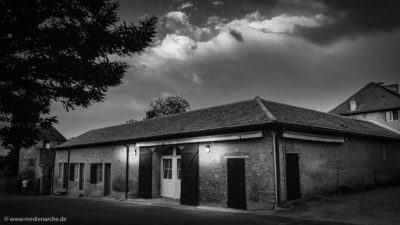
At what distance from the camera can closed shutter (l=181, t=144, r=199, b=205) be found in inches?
563

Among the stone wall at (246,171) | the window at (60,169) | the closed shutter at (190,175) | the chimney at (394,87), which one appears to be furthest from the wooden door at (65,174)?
the chimney at (394,87)

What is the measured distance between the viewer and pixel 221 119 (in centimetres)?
1507

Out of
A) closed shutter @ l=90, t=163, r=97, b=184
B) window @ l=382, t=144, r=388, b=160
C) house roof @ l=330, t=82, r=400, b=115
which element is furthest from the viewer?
house roof @ l=330, t=82, r=400, b=115

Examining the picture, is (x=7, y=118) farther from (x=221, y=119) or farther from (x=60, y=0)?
(x=221, y=119)

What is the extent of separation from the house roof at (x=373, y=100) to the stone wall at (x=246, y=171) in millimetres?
24934

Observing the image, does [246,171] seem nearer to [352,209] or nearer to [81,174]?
[352,209]

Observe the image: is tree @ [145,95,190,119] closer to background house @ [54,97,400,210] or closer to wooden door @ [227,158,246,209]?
background house @ [54,97,400,210]

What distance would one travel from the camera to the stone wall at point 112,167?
59.8 feet

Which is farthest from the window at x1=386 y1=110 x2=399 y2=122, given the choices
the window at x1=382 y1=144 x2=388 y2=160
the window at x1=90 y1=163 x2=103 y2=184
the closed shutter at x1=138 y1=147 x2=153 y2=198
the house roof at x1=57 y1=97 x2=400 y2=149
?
the window at x1=90 y1=163 x2=103 y2=184

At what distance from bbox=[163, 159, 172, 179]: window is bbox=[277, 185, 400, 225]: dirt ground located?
283 inches

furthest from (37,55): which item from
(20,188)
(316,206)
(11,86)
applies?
(20,188)

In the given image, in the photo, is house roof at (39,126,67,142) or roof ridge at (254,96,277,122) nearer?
roof ridge at (254,96,277,122)

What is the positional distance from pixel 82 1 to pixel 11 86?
292 centimetres

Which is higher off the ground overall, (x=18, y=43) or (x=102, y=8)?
(x=102, y=8)
